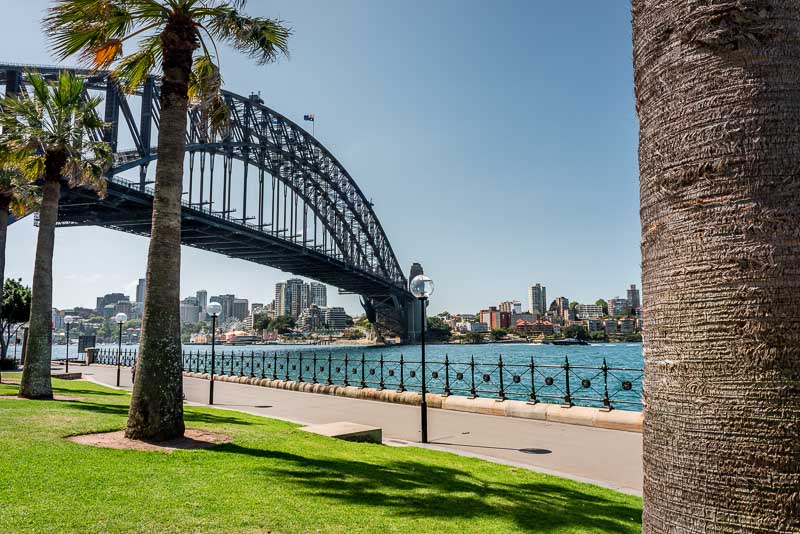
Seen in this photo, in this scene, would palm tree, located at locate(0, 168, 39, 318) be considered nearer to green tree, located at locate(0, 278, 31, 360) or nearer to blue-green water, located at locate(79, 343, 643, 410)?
blue-green water, located at locate(79, 343, 643, 410)

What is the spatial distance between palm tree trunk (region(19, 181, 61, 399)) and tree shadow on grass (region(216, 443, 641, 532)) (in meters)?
9.59

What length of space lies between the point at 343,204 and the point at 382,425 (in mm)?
80978

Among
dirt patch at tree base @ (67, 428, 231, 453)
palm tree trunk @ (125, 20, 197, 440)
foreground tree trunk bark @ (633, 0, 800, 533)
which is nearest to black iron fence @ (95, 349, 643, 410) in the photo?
dirt patch at tree base @ (67, 428, 231, 453)

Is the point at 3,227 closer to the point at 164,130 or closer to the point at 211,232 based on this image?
the point at 164,130

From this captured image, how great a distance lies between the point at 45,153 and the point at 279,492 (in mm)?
14008

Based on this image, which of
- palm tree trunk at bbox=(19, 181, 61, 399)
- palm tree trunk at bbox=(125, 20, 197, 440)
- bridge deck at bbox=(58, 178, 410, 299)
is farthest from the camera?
bridge deck at bbox=(58, 178, 410, 299)

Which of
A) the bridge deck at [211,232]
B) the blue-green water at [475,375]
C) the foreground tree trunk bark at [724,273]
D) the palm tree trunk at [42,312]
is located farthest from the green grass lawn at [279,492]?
the bridge deck at [211,232]

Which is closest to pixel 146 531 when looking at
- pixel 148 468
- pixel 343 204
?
pixel 148 468

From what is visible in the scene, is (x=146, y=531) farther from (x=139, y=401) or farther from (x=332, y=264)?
(x=332, y=264)

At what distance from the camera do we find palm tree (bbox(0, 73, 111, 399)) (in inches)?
563

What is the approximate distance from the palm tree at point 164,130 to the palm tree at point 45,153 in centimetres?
686

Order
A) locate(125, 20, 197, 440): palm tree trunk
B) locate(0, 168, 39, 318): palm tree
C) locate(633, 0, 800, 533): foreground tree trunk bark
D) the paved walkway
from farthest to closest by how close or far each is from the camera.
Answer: locate(0, 168, 39, 318): palm tree < locate(125, 20, 197, 440): palm tree trunk < the paved walkway < locate(633, 0, 800, 533): foreground tree trunk bark

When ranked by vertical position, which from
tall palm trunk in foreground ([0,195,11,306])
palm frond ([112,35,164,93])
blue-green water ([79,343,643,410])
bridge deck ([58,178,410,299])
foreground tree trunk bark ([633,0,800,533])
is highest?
bridge deck ([58,178,410,299])

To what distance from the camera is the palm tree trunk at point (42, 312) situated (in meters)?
14.0
